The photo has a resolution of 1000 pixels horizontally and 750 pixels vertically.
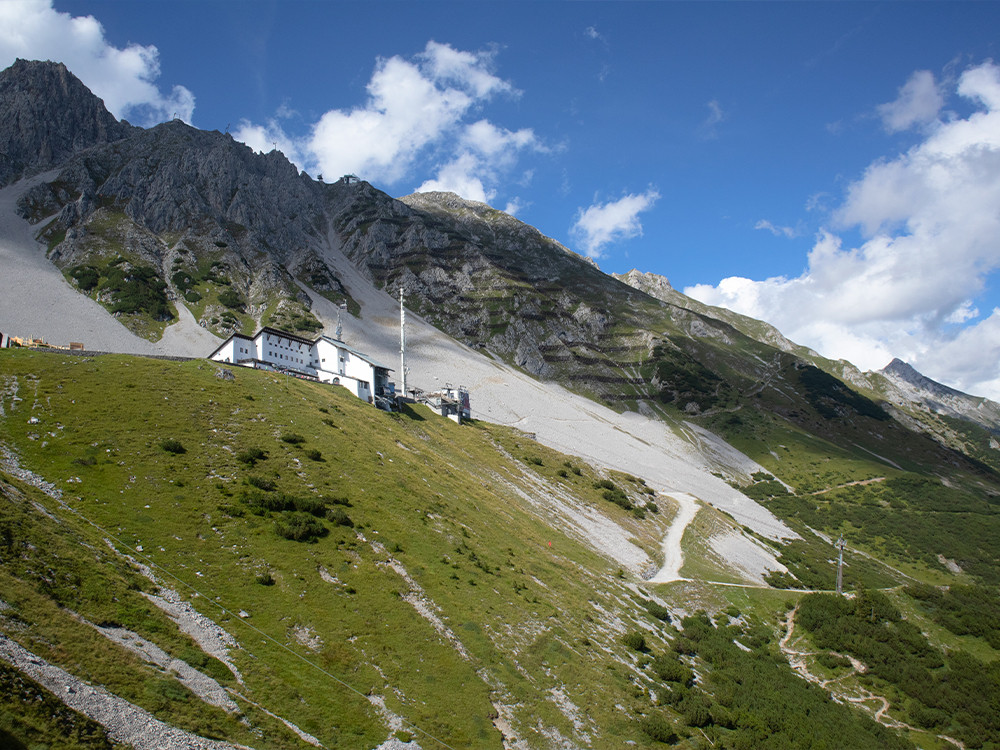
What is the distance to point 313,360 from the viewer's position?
3600 inches

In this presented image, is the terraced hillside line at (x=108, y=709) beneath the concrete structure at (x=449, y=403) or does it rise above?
beneath

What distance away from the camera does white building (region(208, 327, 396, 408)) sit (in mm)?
79625

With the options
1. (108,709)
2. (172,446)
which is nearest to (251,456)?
(172,446)

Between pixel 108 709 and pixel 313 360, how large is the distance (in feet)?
264

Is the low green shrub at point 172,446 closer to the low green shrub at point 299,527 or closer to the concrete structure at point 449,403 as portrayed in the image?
the low green shrub at point 299,527

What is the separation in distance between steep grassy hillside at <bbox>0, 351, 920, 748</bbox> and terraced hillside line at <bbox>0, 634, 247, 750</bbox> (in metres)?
0.39

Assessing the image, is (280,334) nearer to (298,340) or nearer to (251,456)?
(298,340)

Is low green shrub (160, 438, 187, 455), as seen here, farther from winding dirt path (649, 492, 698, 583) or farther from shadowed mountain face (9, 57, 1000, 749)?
winding dirt path (649, 492, 698, 583)

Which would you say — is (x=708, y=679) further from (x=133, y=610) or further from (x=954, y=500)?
(x=954, y=500)

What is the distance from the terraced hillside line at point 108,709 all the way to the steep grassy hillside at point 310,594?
0.39 meters

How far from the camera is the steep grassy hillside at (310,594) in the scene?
18.7m

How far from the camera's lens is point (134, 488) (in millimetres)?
29219

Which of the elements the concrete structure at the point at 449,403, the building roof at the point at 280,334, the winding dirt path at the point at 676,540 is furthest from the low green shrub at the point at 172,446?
the concrete structure at the point at 449,403

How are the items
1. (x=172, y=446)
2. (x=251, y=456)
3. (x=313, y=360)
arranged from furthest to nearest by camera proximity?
(x=313, y=360)
(x=251, y=456)
(x=172, y=446)
